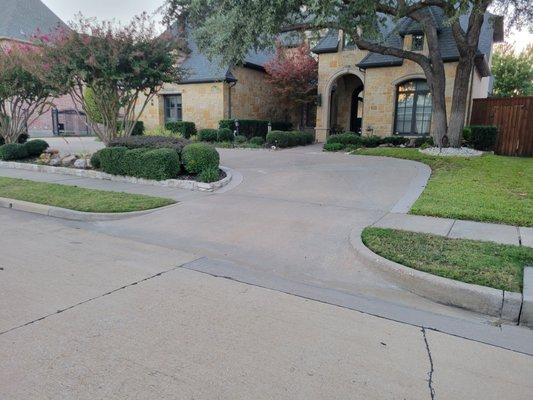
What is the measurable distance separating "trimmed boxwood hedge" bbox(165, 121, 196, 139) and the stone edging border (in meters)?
9.66

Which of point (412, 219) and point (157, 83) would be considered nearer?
point (412, 219)

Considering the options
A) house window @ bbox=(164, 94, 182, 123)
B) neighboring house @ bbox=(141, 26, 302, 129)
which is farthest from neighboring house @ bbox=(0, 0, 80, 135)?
neighboring house @ bbox=(141, 26, 302, 129)

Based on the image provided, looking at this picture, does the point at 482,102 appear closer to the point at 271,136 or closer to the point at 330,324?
the point at 271,136

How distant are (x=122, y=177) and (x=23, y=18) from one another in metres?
28.8

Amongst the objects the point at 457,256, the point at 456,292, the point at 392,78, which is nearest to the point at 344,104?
the point at 392,78

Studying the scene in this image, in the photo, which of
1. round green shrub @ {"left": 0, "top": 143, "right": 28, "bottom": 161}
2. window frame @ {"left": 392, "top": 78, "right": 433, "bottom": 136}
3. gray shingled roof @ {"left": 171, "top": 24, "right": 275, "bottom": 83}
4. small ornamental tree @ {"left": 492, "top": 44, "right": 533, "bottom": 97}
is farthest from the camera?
small ornamental tree @ {"left": 492, "top": 44, "right": 533, "bottom": 97}

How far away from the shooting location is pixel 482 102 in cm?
1705

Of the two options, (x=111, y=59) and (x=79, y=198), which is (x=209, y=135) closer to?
(x=111, y=59)

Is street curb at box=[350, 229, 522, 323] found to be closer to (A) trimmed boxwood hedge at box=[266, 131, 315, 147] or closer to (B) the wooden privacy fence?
(A) trimmed boxwood hedge at box=[266, 131, 315, 147]

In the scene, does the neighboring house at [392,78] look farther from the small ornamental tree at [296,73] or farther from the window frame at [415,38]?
the small ornamental tree at [296,73]

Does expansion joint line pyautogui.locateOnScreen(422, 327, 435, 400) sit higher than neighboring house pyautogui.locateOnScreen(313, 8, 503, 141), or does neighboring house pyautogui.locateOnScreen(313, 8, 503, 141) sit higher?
neighboring house pyautogui.locateOnScreen(313, 8, 503, 141)

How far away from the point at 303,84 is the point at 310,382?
2184cm

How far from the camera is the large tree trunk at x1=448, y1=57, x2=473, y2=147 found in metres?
13.4

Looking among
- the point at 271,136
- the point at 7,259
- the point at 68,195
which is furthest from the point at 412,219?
the point at 271,136
